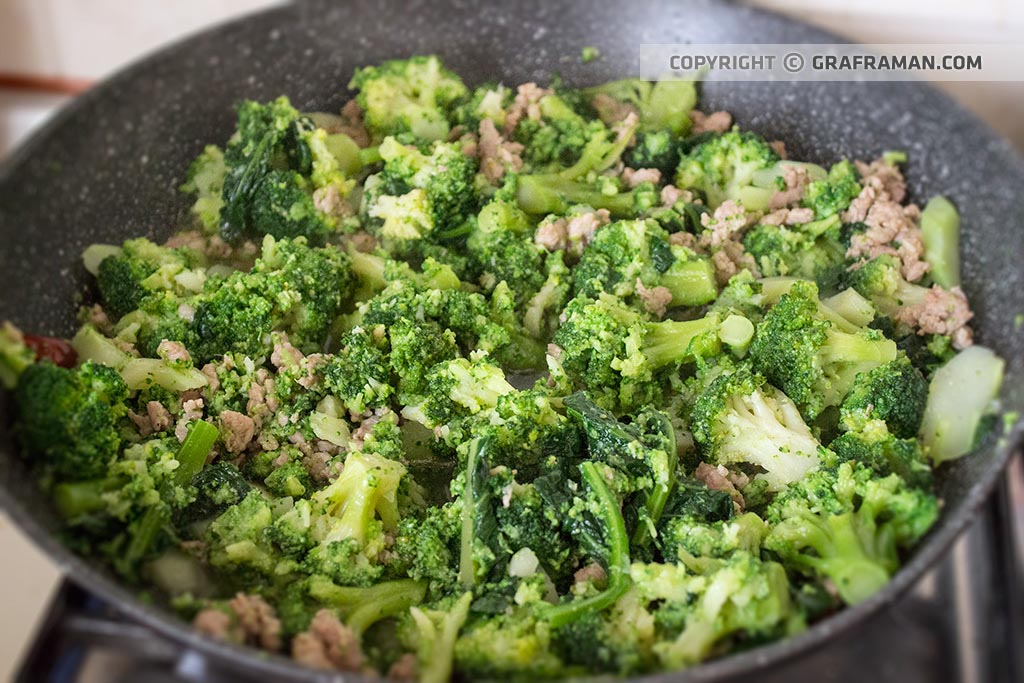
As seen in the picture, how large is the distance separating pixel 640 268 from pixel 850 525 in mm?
647

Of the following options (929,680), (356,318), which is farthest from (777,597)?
(356,318)

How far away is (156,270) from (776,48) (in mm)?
1470

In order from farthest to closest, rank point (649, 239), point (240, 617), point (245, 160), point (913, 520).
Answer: point (245, 160), point (649, 239), point (913, 520), point (240, 617)

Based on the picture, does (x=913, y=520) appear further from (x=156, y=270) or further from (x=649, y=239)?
(x=156, y=270)

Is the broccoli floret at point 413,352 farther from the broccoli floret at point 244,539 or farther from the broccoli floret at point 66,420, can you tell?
the broccoli floret at point 66,420

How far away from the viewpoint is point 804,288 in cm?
174

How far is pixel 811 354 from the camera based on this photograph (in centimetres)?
166

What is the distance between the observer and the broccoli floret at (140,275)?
1.79 meters

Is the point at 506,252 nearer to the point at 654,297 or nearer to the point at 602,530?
the point at 654,297

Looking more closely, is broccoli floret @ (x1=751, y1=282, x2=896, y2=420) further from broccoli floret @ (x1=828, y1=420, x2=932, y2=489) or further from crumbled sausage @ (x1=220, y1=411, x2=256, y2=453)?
crumbled sausage @ (x1=220, y1=411, x2=256, y2=453)

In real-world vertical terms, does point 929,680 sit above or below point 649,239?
below

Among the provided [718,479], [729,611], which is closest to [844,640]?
[729,611]

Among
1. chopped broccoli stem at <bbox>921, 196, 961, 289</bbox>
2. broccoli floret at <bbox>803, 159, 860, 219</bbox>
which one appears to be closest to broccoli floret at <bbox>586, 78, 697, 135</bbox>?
broccoli floret at <bbox>803, 159, 860, 219</bbox>

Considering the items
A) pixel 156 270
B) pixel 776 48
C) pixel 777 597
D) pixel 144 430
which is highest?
pixel 776 48
